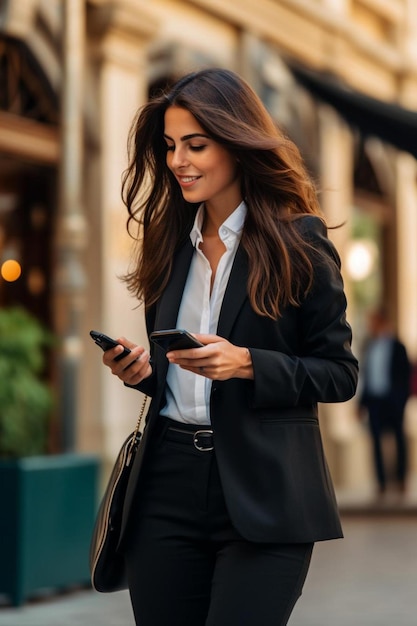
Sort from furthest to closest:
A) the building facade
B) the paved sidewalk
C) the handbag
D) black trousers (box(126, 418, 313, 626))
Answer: the building facade
the paved sidewalk
the handbag
black trousers (box(126, 418, 313, 626))

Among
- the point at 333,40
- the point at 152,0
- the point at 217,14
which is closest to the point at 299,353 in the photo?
the point at 152,0

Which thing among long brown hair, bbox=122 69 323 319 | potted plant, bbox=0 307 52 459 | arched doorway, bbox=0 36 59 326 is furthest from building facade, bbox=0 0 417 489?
long brown hair, bbox=122 69 323 319

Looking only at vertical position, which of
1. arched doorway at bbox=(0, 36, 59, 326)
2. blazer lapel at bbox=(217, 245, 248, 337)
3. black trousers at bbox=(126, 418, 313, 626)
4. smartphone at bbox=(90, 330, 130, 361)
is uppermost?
arched doorway at bbox=(0, 36, 59, 326)

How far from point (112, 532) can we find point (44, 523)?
13.0ft

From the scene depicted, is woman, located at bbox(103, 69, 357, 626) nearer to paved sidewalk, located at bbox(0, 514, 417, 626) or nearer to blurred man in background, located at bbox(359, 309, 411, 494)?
paved sidewalk, located at bbox(0, 514, 417, 626)

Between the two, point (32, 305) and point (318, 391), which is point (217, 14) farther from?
point (318, 391)

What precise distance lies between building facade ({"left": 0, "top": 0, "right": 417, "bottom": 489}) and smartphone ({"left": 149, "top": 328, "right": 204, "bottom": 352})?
4588 millimetres

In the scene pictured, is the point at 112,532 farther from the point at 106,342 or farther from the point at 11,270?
the point at 11,270

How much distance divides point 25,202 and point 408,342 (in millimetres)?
7503

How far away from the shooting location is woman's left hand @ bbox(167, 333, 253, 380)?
8.62 feet

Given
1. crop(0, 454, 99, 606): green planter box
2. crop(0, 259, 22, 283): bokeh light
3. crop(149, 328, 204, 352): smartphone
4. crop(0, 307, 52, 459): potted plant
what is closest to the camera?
crop(149, 328, 204, 352): smartphone

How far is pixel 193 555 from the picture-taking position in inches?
111

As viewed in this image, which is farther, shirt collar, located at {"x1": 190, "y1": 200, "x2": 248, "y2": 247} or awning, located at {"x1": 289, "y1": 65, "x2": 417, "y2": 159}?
awning, located at {"x1": 289, "y1": 65, "x2": 417, "y2": 159}

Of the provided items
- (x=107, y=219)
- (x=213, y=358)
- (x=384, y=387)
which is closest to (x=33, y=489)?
(x=107, y=219)
